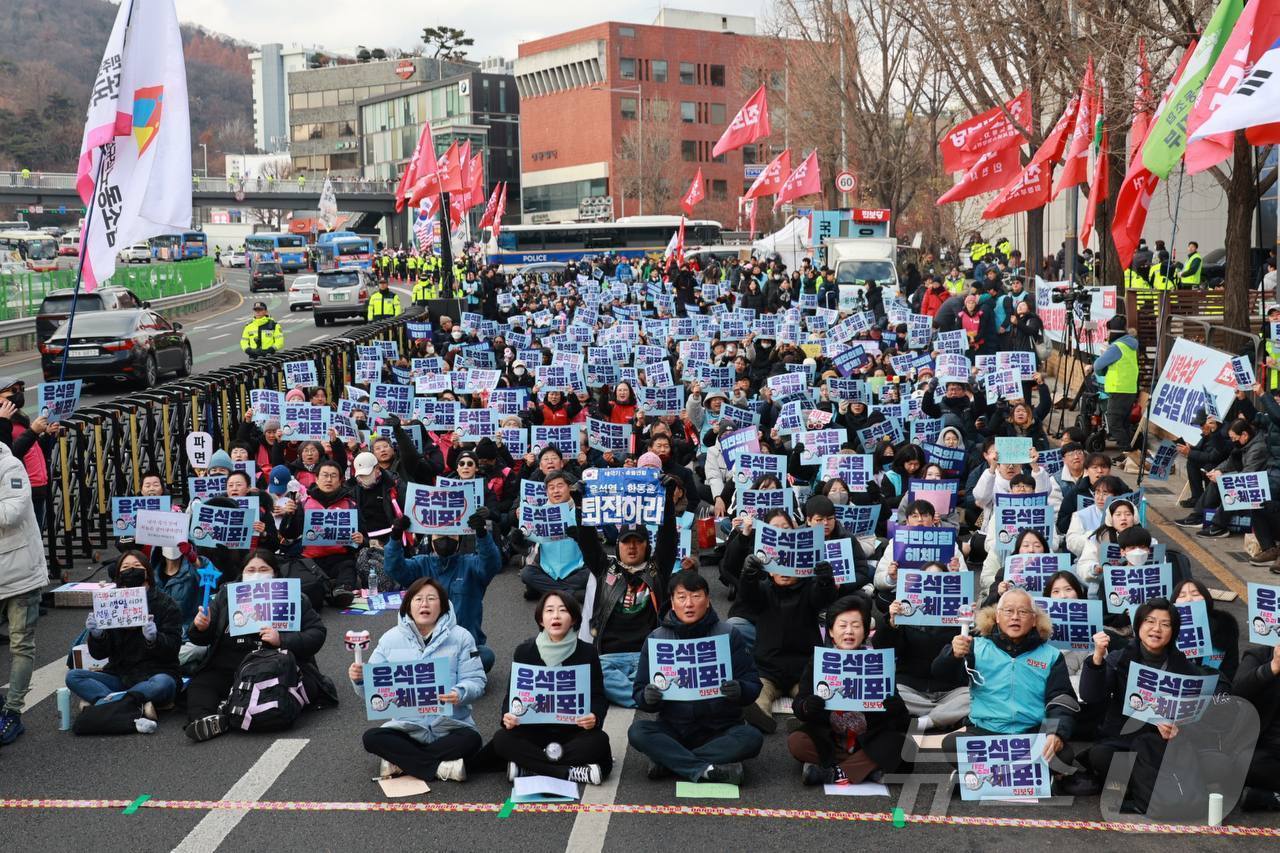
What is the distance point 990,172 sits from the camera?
2702cm

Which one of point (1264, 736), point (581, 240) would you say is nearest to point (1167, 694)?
point (1264, 736)

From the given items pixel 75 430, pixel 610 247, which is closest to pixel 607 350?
pixel 75 430

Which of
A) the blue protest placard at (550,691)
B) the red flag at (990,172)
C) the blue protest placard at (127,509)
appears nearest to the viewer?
the blue protest placard at (550,691)

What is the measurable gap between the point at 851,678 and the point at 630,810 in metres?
1.40

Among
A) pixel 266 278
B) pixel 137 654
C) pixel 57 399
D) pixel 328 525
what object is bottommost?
pixel 137 654

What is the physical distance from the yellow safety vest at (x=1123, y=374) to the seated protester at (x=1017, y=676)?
34.9 feet

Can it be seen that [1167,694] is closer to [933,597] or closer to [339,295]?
[933,597]

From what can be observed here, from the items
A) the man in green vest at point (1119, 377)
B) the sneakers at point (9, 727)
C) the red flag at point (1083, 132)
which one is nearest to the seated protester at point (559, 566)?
the sneakers at point (9, 727)

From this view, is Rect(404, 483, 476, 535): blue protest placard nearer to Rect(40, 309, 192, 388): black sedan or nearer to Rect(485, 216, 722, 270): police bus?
Rect(40, 309, 192, 388): black sedan

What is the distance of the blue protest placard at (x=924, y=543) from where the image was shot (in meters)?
10.3

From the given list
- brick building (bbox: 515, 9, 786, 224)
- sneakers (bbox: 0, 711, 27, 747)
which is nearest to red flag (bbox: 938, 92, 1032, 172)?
sneakers (bbox: 0, 711, 27, 747)

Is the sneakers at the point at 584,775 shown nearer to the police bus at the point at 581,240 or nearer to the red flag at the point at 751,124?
the red flag at the point at 751,124

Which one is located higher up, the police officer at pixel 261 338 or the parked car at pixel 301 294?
the parked car at pixel 301 294

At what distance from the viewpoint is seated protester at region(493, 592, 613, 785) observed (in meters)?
8.20
